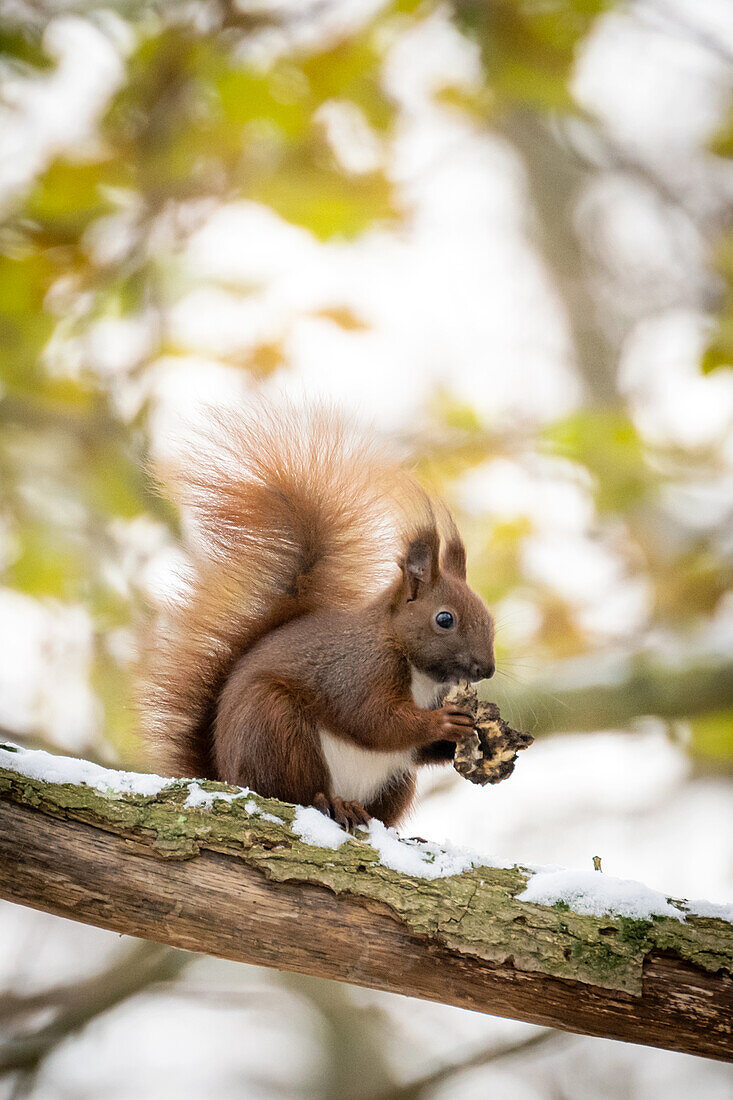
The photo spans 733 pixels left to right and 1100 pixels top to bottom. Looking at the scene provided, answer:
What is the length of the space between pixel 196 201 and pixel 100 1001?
282 centimetres

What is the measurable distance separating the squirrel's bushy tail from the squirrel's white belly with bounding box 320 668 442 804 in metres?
0.34

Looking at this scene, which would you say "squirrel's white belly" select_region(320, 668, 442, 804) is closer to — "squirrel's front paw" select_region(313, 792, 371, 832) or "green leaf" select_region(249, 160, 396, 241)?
"squirrel's front paw" select_region(313, 792, 371, 832)

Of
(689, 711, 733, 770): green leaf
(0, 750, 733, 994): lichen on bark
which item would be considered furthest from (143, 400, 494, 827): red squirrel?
(689, 711, 733, 770): green leaf

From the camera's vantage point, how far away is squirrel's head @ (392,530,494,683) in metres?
2.47

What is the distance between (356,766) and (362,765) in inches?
0.7

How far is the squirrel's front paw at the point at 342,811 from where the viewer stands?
211cm

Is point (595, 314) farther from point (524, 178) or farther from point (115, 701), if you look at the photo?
point (115, 701)

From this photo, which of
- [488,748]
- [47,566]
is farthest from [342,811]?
[47,566]

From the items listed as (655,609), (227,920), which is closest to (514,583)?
(655,609)

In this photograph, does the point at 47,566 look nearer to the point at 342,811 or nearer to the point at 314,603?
the point at 314,603

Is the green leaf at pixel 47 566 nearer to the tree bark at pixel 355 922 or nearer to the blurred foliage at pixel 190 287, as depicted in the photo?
the blurred foliage at pixel 190 287

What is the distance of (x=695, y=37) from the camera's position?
3.29 metres

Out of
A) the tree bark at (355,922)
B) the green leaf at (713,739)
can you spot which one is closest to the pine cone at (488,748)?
the tree bark at (355,922)

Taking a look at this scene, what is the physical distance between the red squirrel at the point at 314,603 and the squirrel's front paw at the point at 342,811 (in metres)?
0.16
